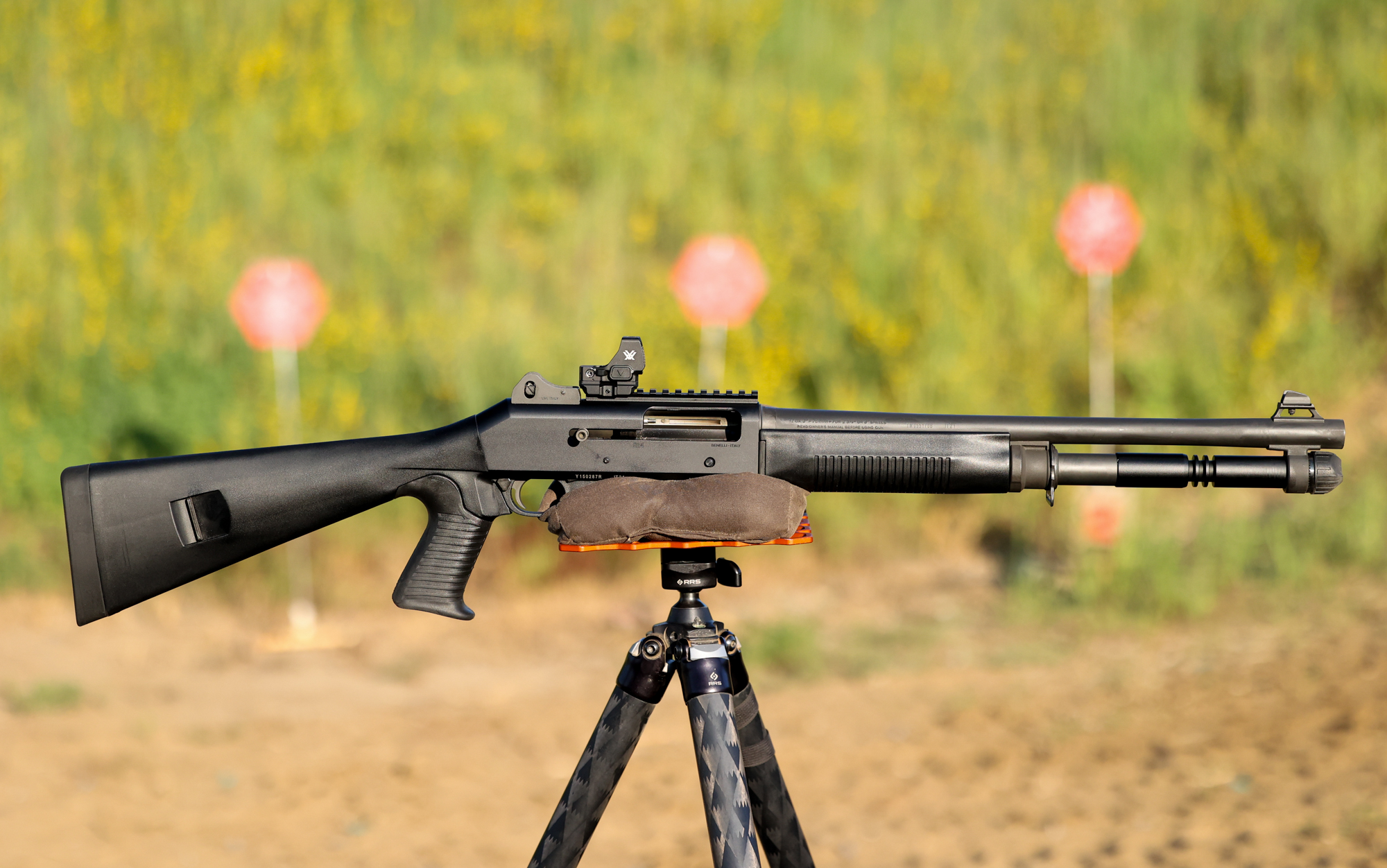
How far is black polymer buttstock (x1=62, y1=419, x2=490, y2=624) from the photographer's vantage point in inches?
114

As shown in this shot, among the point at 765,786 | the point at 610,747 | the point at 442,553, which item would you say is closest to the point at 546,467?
the point at 442,553

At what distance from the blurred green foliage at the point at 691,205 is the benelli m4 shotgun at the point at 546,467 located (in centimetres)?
442

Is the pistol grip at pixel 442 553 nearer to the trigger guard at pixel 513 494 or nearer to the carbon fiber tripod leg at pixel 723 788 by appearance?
the trigger guard at pixel 513 494

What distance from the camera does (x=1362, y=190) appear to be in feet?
29.5

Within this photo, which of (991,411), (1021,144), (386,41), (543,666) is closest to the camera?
(543,666)

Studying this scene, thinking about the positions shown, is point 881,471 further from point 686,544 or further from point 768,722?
point 768,722

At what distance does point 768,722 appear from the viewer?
5738 mm

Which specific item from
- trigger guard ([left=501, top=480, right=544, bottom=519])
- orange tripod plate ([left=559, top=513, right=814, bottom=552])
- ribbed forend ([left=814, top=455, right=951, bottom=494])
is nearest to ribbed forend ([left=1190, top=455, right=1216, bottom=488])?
ribbed forend ([left=814, top=455, right=951, bottom=494])

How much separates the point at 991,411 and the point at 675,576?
6.05 meters

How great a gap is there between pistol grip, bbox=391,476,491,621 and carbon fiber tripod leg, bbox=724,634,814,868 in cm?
70

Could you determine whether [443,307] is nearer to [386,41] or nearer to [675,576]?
[386,41]

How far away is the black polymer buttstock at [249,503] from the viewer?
114 inches

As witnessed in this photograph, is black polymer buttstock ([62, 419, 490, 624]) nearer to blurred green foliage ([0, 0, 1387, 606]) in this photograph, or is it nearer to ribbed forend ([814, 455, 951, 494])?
ribbed forend ([814, 455, 951, 494])

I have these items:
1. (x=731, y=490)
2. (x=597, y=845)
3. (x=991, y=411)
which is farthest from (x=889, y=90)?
(x=731, y=490)
